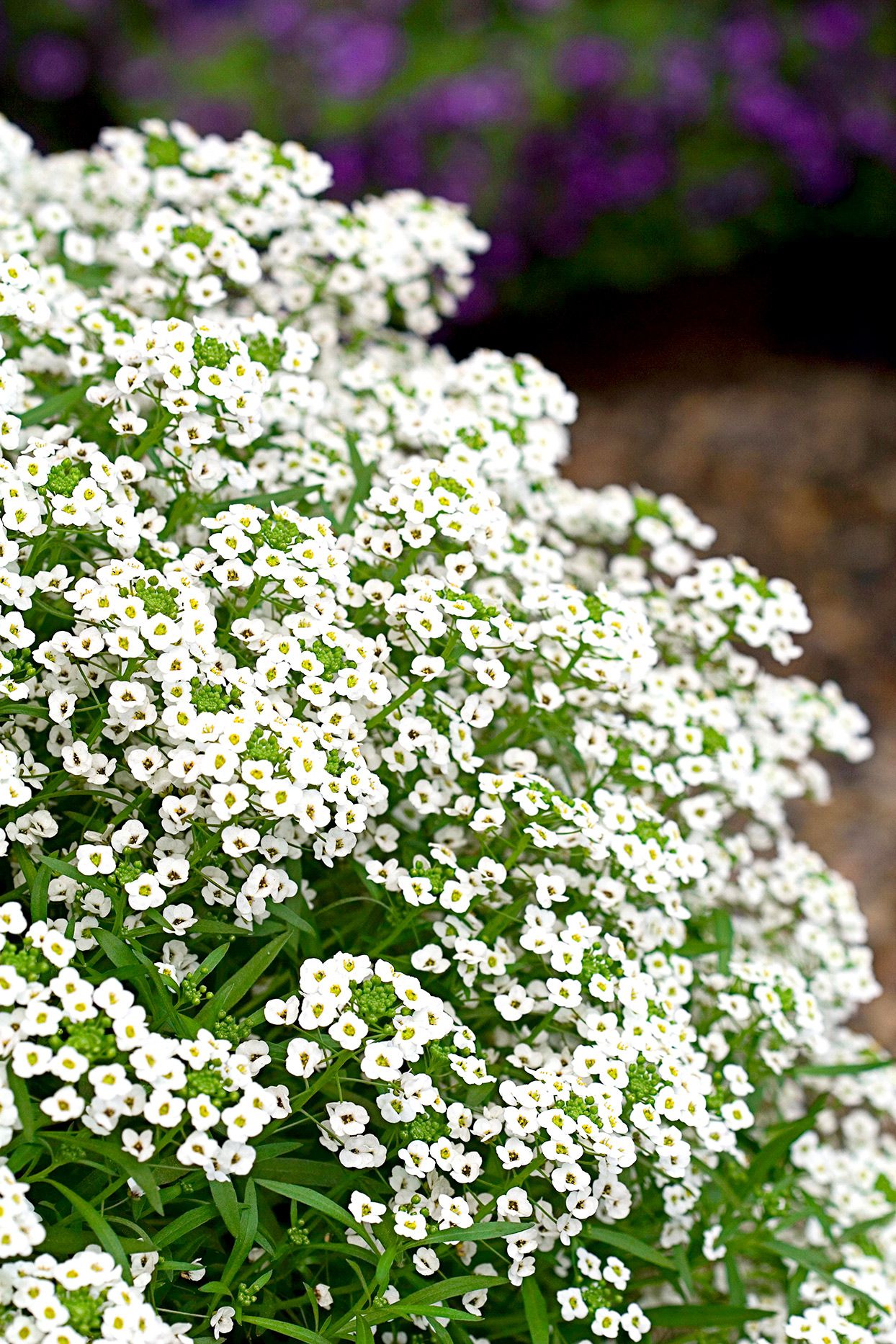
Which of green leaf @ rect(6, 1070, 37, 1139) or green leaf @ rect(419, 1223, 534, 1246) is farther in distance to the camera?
green leaf @ rect(419, 1223, 534, 1246)

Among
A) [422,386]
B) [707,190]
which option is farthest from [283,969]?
[707,190]

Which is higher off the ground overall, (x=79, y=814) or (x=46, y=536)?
(x=46, y=536)

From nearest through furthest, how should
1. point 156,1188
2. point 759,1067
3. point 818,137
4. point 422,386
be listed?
point 156,1188
point 759,1067
point 422,386
point 818,137

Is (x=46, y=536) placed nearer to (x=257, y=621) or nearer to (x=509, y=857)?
(x=257, y=621)

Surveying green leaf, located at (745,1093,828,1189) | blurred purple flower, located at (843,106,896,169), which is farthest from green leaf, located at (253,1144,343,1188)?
blurred purple flower, located at (843,106,896,169)

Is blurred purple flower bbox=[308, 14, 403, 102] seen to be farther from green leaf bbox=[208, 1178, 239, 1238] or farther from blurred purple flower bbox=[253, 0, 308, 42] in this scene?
green leaf bbox=[208, 1178, 239, 1238]
